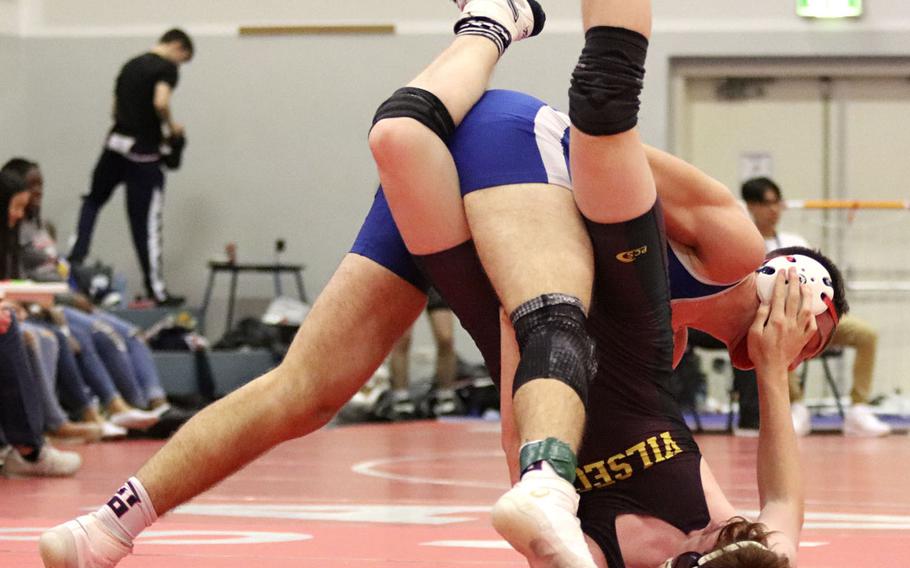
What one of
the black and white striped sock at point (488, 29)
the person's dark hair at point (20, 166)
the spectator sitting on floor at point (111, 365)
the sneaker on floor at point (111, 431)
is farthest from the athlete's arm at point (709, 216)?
the sneaker on floor at point (111, 431)

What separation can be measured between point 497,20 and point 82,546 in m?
1.18

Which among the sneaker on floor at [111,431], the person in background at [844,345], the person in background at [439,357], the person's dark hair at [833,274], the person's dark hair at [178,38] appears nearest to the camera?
the person's dark hair at [833,274]

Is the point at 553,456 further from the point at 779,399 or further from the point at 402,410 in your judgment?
the point at 402,410

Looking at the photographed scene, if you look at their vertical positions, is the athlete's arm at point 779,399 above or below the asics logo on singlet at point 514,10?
below

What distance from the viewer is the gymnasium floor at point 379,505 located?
10.4ft

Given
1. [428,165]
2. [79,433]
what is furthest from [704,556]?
[79,433]

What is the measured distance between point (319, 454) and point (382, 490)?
184 cm

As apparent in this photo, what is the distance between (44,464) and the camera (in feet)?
18.1

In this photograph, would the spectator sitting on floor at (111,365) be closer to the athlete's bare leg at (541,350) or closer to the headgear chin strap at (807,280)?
the headgear chin strap at (807,280)

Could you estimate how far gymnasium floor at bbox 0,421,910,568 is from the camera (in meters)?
3.18

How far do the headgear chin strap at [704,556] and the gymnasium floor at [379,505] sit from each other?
77 centimetres

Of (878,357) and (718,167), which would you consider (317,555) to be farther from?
(718,167)

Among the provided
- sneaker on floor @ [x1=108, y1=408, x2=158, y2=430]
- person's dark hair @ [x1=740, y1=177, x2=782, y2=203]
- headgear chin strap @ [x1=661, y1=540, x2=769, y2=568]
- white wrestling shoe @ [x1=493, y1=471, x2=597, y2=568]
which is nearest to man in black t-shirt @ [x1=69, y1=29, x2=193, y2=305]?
sneaker on floor @ [x1=108, y1=408, x2=158, y2=430]

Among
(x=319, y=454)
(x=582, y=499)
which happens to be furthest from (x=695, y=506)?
(x=319, y=454)
